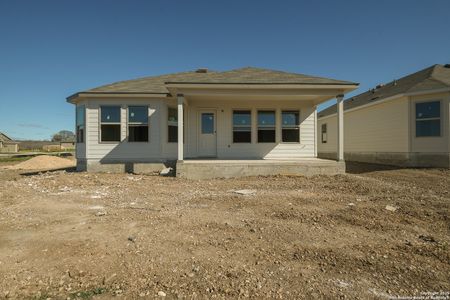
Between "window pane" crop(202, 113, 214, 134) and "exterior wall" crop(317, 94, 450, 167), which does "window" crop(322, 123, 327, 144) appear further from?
"window pane" crop(202, 113, 214, 134)

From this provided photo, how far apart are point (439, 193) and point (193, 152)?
885 cm

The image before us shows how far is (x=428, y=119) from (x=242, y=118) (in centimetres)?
874

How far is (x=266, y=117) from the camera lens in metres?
12.2

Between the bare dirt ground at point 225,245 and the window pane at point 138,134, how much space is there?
458 centimetres

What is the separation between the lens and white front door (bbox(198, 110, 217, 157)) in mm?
12078

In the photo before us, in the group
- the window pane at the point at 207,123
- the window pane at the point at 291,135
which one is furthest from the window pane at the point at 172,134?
the window pane at the point at 291,135

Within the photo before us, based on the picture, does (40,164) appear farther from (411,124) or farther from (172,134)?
(411,124)

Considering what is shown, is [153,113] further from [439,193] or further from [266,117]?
[439,193]

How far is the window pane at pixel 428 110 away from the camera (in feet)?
39.1

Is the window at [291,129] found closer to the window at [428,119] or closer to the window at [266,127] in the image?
the window at [266,127]

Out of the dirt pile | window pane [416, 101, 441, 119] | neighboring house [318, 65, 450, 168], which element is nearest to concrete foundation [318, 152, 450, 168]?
neighboring house [318, 65, 450, 168]

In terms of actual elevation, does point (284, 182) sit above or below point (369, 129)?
below

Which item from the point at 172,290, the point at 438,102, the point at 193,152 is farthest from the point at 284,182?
the point at 438,102

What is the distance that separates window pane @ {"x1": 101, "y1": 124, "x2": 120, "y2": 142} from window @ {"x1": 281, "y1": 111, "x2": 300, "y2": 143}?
7.45 metres
